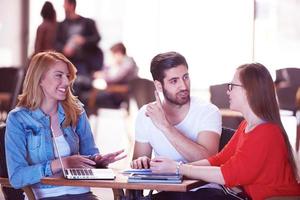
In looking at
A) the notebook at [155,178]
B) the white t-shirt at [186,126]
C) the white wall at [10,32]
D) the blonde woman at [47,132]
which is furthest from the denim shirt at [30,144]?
the white wall at [10,32]

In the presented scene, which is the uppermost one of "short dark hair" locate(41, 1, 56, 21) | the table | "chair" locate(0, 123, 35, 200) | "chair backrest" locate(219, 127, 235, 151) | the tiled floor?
"short dark hair" locate(41, 1, 56, 21)

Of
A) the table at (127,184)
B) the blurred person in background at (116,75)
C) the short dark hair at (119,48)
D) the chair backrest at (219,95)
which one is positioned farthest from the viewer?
the short dark hair at (119,48)

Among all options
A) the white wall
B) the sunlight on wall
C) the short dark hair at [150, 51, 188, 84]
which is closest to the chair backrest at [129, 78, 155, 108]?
the sunlight on wall

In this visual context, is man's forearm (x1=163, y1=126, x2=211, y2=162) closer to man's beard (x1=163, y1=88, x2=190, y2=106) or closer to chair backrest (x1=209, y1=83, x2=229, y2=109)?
man's beard (x1=163, y1=88, x2=190, y2=106)

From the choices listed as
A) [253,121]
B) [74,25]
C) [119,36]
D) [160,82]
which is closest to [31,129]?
[160,82]

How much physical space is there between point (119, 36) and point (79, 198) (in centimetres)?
506

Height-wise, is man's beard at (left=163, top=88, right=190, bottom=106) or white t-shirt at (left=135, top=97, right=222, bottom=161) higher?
man's beard at (left=163, top=88, right=190, bottom=106)

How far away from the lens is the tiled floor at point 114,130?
22.2 feet

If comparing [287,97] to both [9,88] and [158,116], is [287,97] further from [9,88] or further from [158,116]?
[9,88]

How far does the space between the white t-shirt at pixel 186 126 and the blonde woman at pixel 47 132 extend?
29 cm

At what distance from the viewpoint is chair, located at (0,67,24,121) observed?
7297mm

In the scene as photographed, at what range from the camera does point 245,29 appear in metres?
6.61

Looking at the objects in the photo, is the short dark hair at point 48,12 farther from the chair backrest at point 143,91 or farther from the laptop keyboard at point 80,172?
the laptop keyboard at point 80,172

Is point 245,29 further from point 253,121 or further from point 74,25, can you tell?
point 253,121
